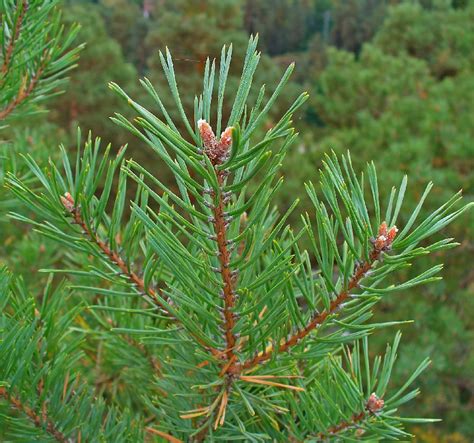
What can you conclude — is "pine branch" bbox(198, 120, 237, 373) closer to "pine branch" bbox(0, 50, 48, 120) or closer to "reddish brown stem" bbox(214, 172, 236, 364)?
"reddish brown stem" bbox(214, 172, 236, 364)

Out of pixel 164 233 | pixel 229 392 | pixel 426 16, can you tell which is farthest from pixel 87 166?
pixel 426 16

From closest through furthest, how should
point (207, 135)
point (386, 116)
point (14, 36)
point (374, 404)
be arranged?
point (207, 135) < point (374, 404) < point (14, 36) < point (386, 116)

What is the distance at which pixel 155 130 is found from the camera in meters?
0.23

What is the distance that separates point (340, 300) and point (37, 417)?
0.21 meters

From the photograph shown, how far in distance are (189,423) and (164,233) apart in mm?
169

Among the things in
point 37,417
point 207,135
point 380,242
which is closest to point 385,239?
point 380,242

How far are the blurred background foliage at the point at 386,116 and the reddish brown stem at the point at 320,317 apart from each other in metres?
0.19

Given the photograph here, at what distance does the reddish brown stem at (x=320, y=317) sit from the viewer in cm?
30

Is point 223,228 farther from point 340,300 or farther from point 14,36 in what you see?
point 14,36

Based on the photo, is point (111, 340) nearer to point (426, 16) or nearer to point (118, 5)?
point (426, 16)

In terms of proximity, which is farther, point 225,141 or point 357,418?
point 357,418

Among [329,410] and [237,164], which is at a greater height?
[237,164]

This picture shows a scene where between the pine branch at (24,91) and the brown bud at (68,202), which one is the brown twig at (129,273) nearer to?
the brown bud at (68,202)

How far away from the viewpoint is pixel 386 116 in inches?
108
